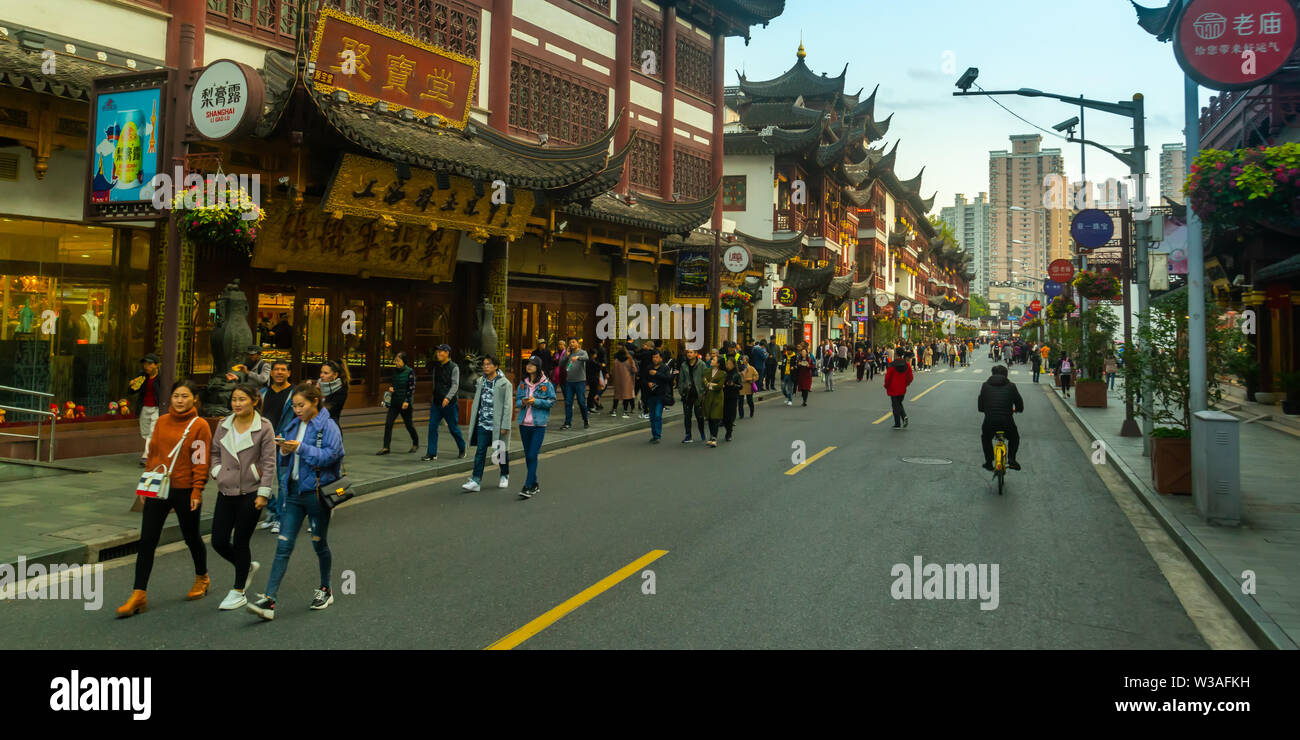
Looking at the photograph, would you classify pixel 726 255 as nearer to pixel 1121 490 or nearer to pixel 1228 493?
pixel 1121 490

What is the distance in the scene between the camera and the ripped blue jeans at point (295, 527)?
19.3 feet

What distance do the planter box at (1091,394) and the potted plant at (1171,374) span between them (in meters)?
13.8

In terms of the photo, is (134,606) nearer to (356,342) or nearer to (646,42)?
(356,342)

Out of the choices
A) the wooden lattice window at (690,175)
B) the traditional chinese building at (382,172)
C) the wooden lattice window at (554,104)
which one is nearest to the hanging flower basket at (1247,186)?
the traditional chinese building at (382,172)

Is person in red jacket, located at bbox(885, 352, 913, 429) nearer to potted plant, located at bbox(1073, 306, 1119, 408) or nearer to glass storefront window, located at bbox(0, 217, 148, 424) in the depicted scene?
potted plant, located at bbox(1073, 306, 1119, 408)

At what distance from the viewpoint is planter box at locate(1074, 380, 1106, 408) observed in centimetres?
2484

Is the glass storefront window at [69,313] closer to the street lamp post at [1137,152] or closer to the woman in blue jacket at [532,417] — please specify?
the woman in blue jacket at [532,417]

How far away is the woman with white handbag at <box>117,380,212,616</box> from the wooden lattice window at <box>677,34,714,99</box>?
989 inches

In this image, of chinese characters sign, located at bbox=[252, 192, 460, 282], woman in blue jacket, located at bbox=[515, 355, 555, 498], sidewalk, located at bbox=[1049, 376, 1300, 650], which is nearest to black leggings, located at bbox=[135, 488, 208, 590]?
woman in blue jacket, located at bbox=[515, 355, 555, 498]

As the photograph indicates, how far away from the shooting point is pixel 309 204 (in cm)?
1505

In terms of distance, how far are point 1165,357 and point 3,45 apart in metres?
15.8

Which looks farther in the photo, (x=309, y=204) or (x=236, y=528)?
(x=309, y=204)

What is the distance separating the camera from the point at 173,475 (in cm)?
612
